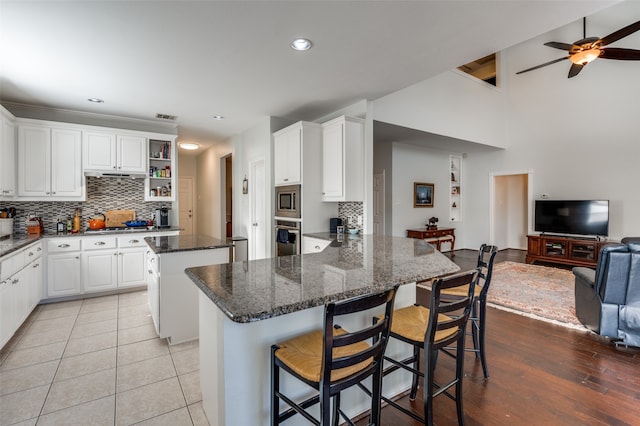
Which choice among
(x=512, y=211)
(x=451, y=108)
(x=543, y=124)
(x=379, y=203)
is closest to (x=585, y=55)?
(x=451, y=108)

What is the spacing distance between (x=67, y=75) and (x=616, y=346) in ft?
19.4

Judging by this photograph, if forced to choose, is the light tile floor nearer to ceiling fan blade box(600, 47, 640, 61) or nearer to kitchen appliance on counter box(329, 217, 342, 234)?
kitchen appliance on counter box(329, 217, 342, 234)

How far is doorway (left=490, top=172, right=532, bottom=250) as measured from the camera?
8.14 metres

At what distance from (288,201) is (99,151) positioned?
2.84 meters

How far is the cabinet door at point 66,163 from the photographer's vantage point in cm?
408

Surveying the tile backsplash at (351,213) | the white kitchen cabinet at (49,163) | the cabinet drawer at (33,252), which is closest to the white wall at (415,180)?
the tile backsplash at (351,213)

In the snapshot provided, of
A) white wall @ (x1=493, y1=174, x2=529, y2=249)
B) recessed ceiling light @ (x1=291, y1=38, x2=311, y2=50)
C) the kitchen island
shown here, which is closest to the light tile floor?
the kitchen island

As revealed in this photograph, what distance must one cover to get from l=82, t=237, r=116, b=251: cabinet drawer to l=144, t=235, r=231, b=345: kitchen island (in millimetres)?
1721

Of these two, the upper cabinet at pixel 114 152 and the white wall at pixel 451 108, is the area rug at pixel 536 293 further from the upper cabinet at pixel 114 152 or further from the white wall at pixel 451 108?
the upper cabinet at pixel 114 152

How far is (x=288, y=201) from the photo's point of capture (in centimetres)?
430

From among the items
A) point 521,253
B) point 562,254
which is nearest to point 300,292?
point 562,254

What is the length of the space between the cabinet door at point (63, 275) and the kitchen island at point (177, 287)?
1.86 metres

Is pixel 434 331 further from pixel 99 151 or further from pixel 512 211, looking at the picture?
pixel 512 211

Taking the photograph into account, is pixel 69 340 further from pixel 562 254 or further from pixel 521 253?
pixel 521 253
